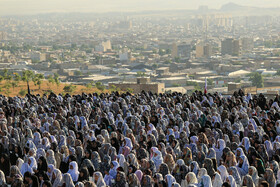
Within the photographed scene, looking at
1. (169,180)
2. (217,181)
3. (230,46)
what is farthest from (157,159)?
(230,46)

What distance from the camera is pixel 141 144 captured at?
10.4 m

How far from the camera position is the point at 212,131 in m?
11.2

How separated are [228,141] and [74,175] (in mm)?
3459

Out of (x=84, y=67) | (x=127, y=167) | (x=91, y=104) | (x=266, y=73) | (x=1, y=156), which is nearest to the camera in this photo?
(x=127, y=167)

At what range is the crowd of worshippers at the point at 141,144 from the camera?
8.02m

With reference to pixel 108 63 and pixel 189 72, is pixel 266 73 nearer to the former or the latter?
pixel 189 72

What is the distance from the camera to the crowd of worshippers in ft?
26.3

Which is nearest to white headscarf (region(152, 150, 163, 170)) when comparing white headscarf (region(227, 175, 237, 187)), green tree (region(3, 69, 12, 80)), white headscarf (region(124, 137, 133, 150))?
white headscarf (region(124, 137, 133, 150))

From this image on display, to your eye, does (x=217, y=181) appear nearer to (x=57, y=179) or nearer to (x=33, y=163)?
(x=57, y=179)

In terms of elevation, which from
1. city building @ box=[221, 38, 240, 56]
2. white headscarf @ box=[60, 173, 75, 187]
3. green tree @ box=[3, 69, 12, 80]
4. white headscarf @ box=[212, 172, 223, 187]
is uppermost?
white headscarf @ box=[212, 172, 223, 187]

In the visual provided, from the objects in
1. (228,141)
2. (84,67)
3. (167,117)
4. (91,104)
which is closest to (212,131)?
(228,141)

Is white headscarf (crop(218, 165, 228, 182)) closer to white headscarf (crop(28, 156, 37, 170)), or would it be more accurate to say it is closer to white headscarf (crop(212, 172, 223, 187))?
white headscarf (crop(212, 172, 223, 187))

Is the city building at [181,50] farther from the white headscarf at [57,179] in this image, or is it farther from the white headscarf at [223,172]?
the white headscarf at [57,179]

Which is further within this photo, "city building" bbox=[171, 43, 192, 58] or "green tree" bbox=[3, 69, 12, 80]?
"city building" bbox=[171, 43, 192, 58]
